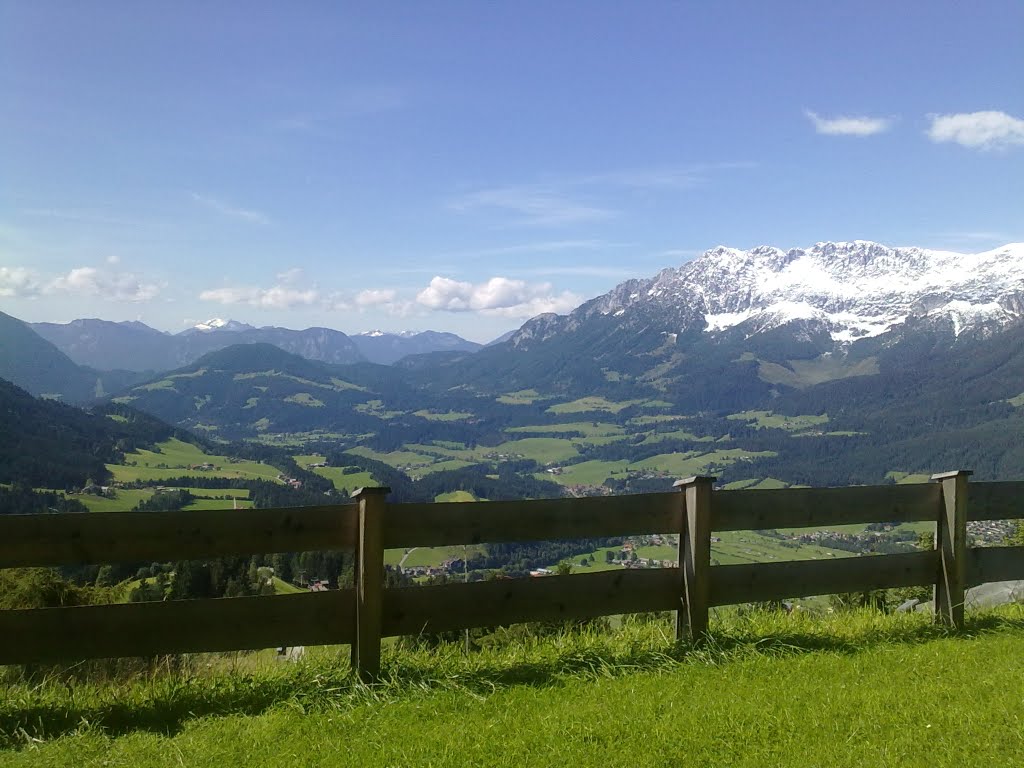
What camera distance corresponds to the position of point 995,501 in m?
8.32

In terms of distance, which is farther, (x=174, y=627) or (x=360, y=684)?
(x=360, y=684)

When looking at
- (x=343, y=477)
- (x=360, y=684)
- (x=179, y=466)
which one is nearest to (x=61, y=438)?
(x=179, y=466)

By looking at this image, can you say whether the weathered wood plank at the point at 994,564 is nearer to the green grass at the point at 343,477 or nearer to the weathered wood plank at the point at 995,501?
the weathered wood plank at the point at 995,501

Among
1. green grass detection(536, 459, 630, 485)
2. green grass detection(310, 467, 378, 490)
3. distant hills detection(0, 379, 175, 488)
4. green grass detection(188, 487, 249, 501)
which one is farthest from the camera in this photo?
green grass detection(536, 459, 630, 485)

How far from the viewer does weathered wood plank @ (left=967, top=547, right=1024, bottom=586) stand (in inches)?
324

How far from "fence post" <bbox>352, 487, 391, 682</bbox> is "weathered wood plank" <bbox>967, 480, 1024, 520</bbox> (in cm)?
597

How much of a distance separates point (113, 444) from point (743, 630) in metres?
141

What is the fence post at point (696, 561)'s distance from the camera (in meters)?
7.20

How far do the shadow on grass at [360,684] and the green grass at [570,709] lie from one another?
0.05ft

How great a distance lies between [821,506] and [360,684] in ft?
15.0

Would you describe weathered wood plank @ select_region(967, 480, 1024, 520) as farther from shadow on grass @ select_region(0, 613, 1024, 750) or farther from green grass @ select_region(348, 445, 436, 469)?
green grass @ select_region(348, 445, 436, 469)

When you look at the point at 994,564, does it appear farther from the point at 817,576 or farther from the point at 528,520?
the point at 528,520

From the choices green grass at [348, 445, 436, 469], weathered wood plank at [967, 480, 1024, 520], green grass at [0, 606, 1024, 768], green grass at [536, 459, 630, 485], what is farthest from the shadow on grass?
green grass at [348, 445, 436, 469]

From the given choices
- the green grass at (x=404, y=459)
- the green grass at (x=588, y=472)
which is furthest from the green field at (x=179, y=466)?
the green grass at (x=588, y=472)
